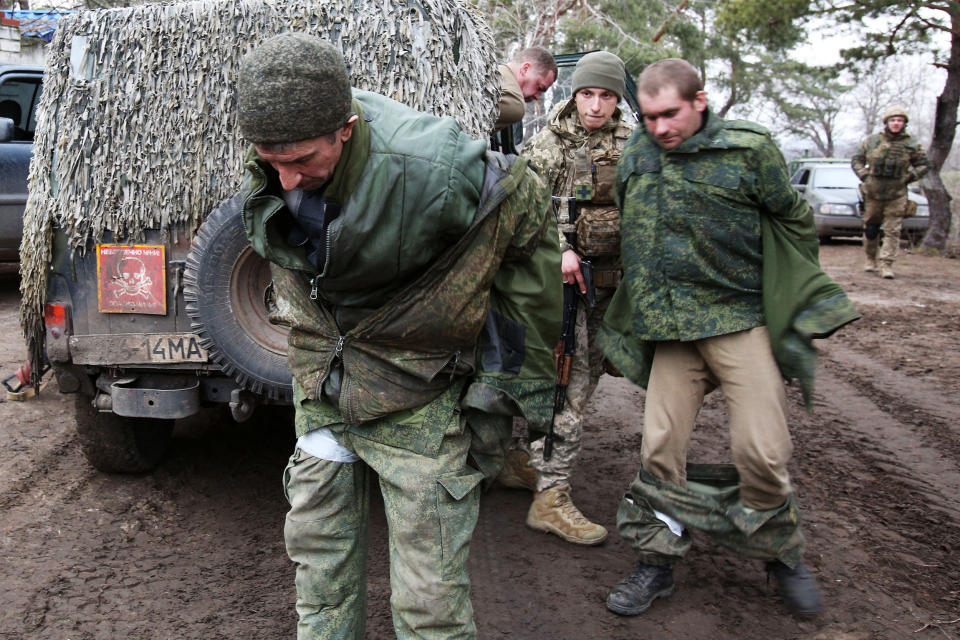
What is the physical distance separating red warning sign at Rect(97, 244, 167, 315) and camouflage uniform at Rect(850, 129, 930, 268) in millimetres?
10013

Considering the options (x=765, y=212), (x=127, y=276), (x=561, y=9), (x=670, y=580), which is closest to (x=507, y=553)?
(x=670, y=580)

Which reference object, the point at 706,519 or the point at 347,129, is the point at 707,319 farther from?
the point at 347,129

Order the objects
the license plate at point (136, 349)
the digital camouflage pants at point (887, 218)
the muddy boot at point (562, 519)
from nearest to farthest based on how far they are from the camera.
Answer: the license plate at point (136, 349) < the muddy boot at point (562, 519) < the digital camouflage pants at point (887, 218)

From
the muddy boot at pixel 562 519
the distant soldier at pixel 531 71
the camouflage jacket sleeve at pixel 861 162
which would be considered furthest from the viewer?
the camouflage jacket sleeve at pixel 861 162

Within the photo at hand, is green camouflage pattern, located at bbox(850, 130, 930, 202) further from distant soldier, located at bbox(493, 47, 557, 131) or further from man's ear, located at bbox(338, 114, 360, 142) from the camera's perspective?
man's ear, located at bbox(338, 114, 360, 142)

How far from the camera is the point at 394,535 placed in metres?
2.14

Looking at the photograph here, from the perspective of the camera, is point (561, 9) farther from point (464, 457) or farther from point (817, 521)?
point (464, 457)

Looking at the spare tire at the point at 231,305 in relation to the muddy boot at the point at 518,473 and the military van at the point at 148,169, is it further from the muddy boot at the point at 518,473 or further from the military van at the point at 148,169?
the muddy boot at the point at 518,473

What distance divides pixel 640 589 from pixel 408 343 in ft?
4.85

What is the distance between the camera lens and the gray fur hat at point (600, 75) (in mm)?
3578

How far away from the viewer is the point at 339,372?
218 centimetres

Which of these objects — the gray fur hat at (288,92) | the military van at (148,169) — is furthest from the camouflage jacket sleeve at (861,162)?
the gray fur hat at (288,92)

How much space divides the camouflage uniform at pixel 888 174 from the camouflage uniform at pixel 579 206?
337 inches

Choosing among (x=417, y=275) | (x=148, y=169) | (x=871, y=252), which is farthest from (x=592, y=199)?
(x=871, y=252)
